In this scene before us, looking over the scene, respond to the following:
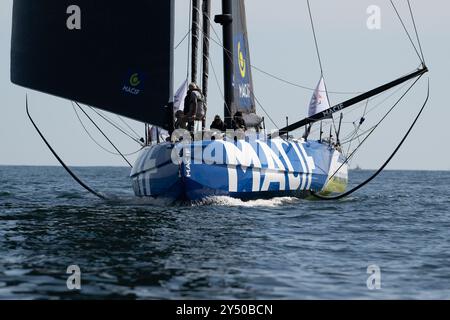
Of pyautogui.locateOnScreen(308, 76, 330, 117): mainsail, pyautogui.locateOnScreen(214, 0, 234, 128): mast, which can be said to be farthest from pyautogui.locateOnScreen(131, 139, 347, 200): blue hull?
pyautogui.locateOnScreen(308, 76, 330, 117): mainsail

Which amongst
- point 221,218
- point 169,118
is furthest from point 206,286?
A: point 169,118

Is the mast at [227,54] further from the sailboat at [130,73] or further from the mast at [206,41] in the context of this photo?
the sailboat at [130,73]

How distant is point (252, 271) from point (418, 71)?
1291cm

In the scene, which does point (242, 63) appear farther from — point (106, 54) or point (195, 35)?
point (106, 54)

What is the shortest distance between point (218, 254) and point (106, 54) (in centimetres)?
570

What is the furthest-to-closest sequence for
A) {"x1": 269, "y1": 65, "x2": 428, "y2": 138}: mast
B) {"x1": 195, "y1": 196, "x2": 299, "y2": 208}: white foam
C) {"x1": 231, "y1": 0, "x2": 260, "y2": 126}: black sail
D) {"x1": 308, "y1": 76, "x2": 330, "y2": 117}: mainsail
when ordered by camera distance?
1. {"x1": 308, "y1": 76, "x2": 330, "y2": 117}: mainsail
2. {"x1": 269, "y1": 65, "x2": 428, "y2": 138}: mast
3. {"x1": 231, "y1": 0, "x2": 260, "y2": 126}: black sail
4. {"x1": 195, "y1": 196, "x2": 299, "y2": 208}: white foam

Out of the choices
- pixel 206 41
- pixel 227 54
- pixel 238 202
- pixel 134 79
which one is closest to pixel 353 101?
pixel 227 54

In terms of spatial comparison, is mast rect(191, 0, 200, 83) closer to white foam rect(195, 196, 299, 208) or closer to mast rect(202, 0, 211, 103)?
mast rect(202, 0, 211, 103)

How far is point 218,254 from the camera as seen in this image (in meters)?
8.09

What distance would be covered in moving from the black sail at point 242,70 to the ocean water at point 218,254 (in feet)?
17.4

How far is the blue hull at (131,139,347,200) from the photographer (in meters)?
13.2

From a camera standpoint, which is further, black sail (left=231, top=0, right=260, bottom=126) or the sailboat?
black sail (left=231, top=0, right=260, bottom=126)

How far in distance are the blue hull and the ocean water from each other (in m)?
0.49

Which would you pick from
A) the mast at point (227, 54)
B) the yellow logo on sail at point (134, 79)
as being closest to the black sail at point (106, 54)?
the yellow logo on sail at point (134, 79)
